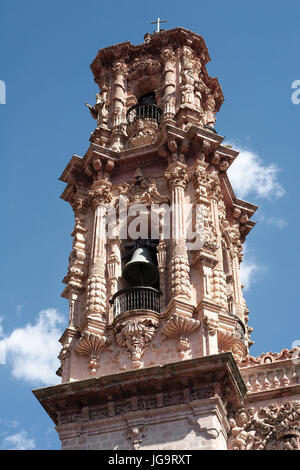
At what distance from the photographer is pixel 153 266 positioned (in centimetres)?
2497

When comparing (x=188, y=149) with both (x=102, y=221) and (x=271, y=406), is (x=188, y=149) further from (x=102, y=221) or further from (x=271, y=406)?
(x=271, y=406)

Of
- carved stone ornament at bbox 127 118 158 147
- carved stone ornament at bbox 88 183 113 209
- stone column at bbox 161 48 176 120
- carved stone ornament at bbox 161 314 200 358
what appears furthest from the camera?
stone column at bbox 161 48 176 120

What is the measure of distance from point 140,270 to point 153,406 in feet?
16.3

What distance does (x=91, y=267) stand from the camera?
25.2m

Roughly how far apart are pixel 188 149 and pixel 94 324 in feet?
22.1

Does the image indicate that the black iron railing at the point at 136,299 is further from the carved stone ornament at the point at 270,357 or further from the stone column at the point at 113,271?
the carved stone ornament at the point at 270,357

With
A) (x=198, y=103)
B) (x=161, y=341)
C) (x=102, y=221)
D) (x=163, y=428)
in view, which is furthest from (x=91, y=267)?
(x=198, y=103)

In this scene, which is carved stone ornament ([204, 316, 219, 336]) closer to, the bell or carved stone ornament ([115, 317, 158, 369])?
carved stone ornament ([115, 317, 158, 369])

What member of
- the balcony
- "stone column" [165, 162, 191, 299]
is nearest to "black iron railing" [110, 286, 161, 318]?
"stone column" [165, 162, 191, 299]

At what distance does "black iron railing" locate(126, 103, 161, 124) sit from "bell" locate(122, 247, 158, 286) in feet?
→ 21.2

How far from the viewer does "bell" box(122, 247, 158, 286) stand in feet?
81.9

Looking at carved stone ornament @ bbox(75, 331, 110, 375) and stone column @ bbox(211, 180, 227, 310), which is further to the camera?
stone column @ bbox(211, 180, 227, 310)
